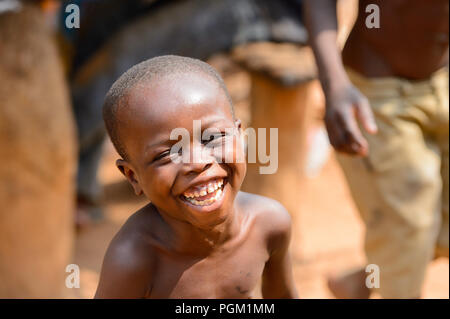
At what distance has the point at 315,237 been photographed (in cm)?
512

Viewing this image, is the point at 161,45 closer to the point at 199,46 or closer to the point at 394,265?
the point at 199,46

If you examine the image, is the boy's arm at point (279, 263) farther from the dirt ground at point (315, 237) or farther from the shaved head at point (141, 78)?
the dirt ground at point (315, 237)

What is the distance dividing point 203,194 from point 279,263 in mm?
451

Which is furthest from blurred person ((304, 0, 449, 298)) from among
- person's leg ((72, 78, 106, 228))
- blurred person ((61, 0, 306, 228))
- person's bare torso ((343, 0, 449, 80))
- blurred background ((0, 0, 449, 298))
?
person's leg ((72, 78, 106, 228))

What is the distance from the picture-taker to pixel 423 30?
2117 mm

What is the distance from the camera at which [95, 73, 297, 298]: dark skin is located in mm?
1429

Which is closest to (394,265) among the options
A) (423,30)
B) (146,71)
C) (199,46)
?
(423,30)

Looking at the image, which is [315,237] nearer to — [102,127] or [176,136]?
[102,127]

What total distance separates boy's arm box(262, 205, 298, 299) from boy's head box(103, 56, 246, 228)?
26cm

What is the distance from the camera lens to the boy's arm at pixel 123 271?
159 cm

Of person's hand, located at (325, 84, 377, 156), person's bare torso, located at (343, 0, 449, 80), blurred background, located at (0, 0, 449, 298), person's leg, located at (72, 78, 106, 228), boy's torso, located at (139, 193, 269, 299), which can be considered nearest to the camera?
boy's torso, located at (139, 193, 269, 299)

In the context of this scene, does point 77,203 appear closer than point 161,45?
No

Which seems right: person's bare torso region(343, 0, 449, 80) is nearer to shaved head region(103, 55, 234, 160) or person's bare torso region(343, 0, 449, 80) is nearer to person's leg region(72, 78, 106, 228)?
shaved head region(103, 55, 234, 160)

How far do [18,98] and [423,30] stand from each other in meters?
1.98
